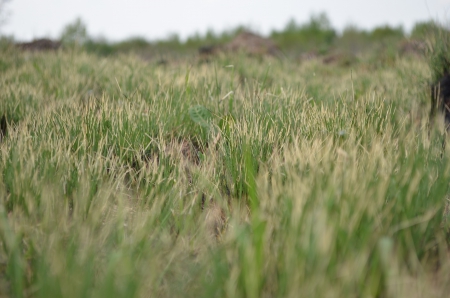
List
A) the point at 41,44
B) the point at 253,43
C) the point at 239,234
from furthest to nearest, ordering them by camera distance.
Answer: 1. the point at 253,43
2. the point at 41,44
3. the point at 239,234

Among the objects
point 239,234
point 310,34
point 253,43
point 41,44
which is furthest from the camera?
point 310,34

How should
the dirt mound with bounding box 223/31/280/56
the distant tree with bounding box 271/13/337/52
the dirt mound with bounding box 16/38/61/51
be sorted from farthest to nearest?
the distant tree with bounding box 271/13/337/52, the dirt mound with bounding box 223/31/280/56, the dirt mound with bounding box 16/38/61/51

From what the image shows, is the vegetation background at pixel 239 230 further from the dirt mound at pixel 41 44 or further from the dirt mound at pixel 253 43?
→ the dirt mound at pixel 253 43

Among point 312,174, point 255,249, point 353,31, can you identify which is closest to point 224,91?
point 312,174

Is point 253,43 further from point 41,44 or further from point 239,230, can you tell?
point 239,230

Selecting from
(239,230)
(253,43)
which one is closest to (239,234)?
(239,230)

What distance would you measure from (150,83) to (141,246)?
6.99ft

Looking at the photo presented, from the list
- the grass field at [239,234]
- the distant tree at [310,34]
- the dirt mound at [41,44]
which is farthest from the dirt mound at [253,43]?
the grass field at [239,234]

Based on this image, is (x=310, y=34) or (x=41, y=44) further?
(x=310, y=34)

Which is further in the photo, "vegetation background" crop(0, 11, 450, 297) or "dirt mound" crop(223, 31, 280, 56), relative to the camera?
"dirt mound" crop(223, 31, 280, 56)

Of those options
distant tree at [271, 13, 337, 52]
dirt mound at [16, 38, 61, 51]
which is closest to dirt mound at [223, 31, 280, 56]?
dirt mound at [16, 38, 61, 51]

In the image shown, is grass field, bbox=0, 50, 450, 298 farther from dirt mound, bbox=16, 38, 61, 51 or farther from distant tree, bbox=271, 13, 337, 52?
distant tree, bbox=271, 13, 337, 52

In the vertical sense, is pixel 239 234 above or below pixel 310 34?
below

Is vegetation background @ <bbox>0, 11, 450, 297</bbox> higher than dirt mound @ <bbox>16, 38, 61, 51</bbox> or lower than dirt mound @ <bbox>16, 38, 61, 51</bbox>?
lower
